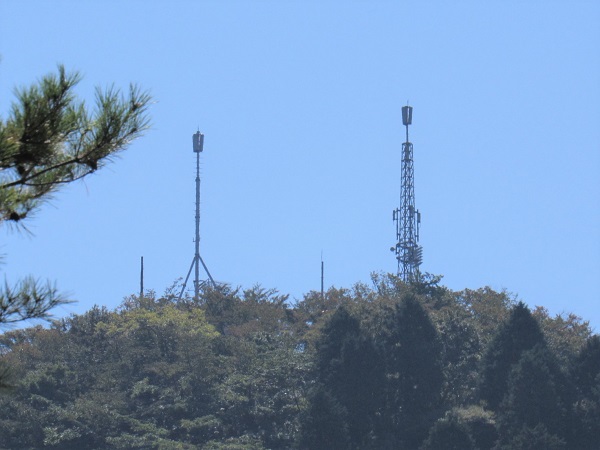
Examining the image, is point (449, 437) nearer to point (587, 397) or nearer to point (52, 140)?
point (587, 397)

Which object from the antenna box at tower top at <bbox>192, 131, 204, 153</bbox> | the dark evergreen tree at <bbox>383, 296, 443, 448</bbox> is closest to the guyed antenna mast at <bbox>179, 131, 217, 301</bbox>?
the antenna box at tower top at <bbox>192, 131, 204, 153</bbox>

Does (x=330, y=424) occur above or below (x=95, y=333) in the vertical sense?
below

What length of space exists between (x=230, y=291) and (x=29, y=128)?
44595 mm

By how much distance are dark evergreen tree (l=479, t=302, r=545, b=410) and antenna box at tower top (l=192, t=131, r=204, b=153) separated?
59.9 feet

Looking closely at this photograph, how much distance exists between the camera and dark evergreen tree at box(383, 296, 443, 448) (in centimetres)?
4094

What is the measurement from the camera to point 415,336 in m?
43.6

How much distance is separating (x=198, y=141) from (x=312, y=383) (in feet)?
54.5

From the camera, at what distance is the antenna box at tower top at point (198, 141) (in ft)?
182

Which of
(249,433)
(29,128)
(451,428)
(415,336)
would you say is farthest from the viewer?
(415,336)

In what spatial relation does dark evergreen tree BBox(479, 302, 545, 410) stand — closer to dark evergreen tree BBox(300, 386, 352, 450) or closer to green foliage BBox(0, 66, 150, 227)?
dark evergreen tree BBox(300, 386, 352, 450)

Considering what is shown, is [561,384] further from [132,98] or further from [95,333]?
[132,98]

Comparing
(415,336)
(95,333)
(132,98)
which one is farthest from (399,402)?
(132,98)

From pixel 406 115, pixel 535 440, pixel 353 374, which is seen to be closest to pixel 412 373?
pixel 353 374

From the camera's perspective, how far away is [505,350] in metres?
42.8
